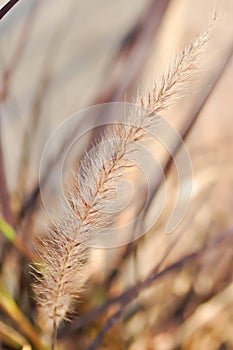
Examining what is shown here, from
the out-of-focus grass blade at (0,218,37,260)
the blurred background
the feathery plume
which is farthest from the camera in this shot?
the blurred background

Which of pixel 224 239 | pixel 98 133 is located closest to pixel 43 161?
pixel 98 133

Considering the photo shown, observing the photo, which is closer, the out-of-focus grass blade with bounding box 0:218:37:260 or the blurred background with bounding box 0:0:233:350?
the out-of-focus grass blade with bounding box 0:218:37:260

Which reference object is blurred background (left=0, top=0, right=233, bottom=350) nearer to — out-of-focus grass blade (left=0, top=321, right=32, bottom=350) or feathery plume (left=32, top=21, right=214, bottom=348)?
out-of-focus grass blade (left=0, top=321, right=32, bottom=350)

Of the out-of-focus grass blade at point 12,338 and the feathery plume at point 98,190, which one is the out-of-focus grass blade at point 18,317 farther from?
the feathery plume at point 98,190

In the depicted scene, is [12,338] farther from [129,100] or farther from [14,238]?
[129,100]

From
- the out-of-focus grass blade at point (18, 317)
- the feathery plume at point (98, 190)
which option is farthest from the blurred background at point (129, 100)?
the feathery plume at point (98, 190)

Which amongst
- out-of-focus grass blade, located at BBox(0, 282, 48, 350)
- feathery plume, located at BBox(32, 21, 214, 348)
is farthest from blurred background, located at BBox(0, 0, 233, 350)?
feathery plume, located at BBox(32, 21, 214, 348)
